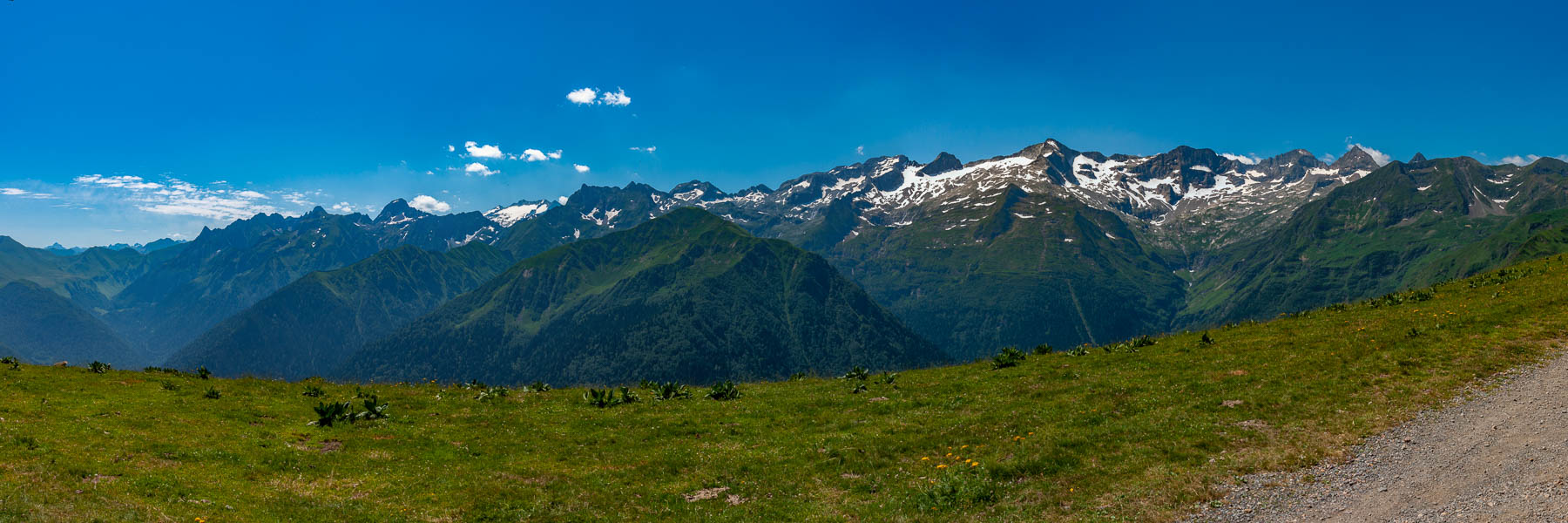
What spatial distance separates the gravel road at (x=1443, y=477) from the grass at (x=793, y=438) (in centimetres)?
87

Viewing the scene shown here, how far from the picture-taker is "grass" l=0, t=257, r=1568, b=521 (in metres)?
18.2

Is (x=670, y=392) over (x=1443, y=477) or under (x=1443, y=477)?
under

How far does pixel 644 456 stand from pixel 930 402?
42.7 ft

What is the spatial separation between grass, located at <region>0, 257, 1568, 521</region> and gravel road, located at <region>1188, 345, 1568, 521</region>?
0.87 metres

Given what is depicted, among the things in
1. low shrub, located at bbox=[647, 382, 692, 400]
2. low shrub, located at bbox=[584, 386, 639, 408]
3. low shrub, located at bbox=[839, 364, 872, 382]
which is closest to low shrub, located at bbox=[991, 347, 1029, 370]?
low shrub, located at bbox=[839, 364, 872, 382]

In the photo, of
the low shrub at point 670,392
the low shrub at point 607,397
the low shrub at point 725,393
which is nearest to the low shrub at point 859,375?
the low shrub at point 725,393

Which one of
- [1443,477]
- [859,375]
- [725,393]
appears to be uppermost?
[1443,477]

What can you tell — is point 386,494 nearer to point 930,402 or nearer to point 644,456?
point 644,456

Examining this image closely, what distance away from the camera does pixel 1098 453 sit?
20.8m

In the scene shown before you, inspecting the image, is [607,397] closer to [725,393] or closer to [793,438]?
[725,393]

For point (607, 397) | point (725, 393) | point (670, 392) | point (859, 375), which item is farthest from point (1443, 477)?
point (607, 397)

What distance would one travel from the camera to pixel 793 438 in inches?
1032

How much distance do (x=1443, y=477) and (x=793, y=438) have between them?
19.1 metres

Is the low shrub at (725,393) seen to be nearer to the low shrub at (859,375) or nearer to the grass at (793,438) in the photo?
the grass at (793,438)
